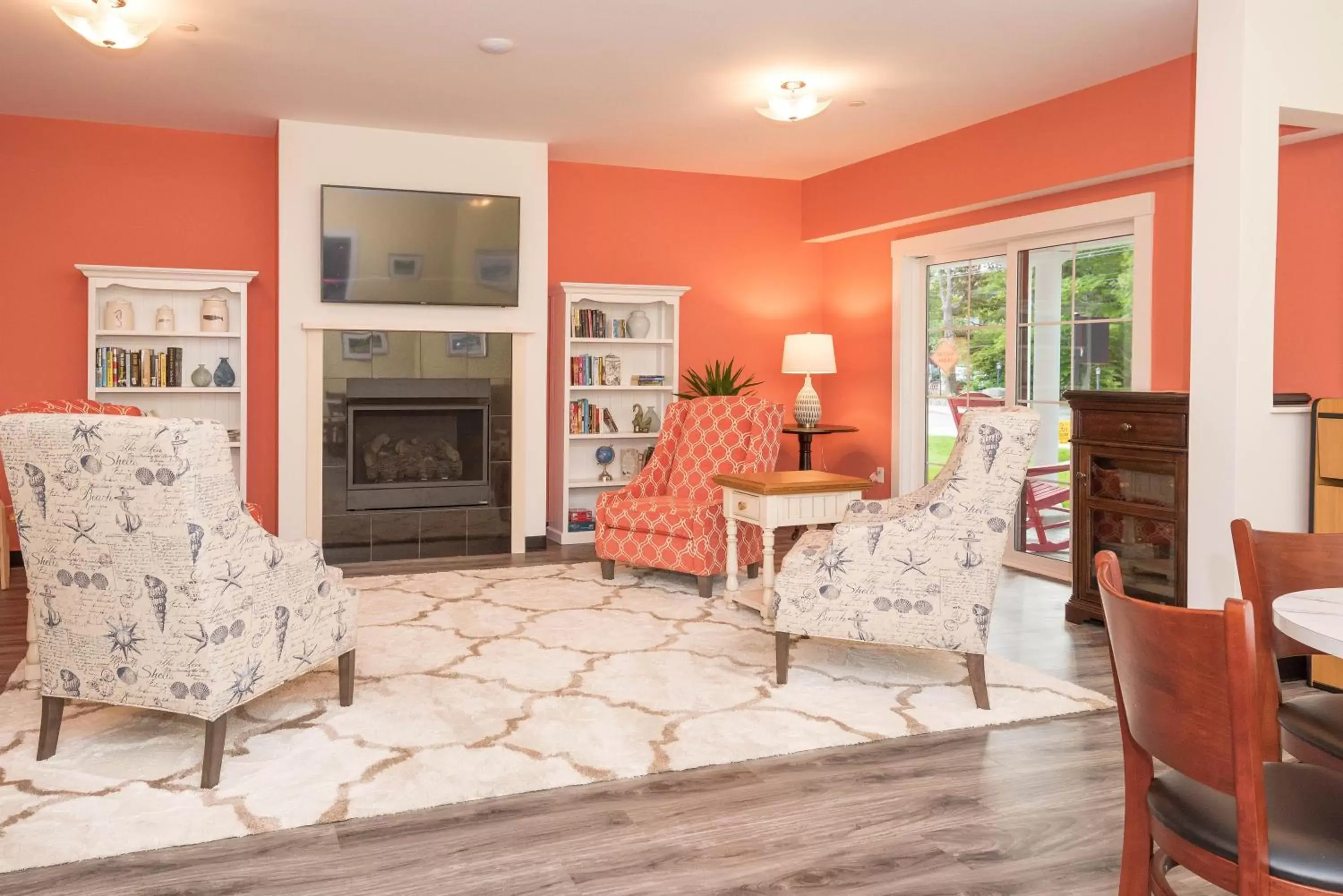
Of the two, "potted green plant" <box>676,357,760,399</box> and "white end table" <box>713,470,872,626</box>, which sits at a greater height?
"potted green plant" <box>676,357,760,399</box>

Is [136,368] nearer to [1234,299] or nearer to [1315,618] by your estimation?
[1234,299]

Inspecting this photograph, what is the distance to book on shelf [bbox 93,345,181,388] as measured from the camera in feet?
19.8

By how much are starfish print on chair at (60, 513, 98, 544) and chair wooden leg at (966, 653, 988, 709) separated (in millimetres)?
2723

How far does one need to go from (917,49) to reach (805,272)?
3275 millimetres

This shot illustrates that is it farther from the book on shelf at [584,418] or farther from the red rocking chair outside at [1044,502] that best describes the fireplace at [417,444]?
the red rocking chair outside at [1044,502]

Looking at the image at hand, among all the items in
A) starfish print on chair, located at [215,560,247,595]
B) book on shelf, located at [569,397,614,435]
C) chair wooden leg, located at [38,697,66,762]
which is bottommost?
chair wooden leg, located at [38,697,66,762]

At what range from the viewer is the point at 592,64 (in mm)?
Result: 5062

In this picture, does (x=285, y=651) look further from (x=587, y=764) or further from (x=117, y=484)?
(x=587, y=764)

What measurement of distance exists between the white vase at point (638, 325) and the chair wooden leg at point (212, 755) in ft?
15.6

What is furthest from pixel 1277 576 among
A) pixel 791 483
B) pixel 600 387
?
pixel 600 387

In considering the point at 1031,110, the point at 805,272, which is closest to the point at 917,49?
the point at 1031,110

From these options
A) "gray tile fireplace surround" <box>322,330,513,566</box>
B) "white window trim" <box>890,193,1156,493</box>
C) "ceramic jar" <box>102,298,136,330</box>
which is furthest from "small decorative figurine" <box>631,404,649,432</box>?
"ceramic jar" <box>102,298,136,330</box>

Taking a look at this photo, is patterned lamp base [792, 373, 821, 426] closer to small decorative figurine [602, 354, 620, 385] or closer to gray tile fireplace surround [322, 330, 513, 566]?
small decorative figurine [602, 354, 620, 385]

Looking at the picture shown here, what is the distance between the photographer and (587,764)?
10.0ft
